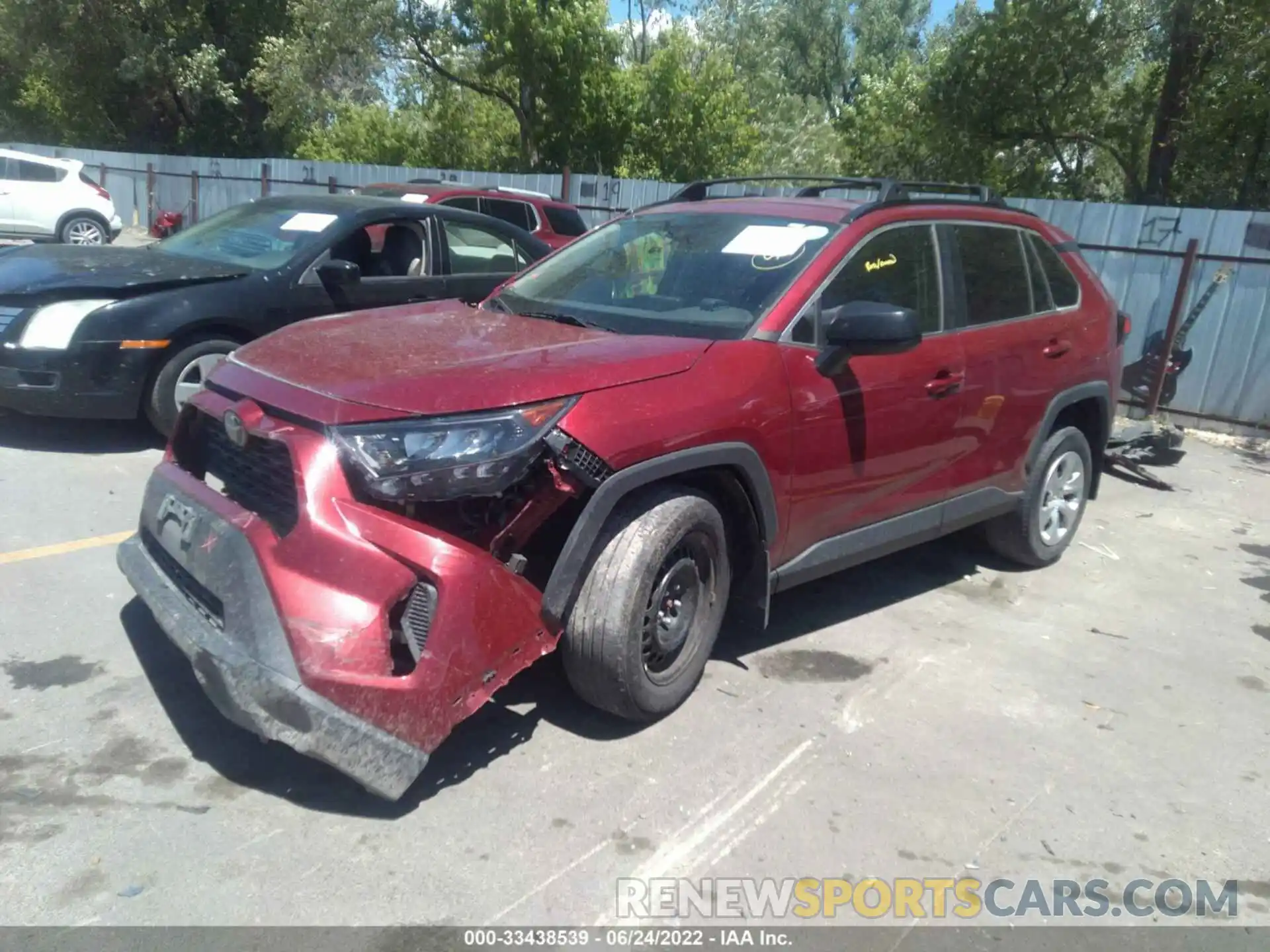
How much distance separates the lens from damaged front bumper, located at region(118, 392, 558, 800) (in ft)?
9.34

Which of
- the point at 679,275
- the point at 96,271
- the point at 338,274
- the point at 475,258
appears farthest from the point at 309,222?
the point at 679,275

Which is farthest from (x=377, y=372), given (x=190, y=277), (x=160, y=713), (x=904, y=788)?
(x=190, y=277)

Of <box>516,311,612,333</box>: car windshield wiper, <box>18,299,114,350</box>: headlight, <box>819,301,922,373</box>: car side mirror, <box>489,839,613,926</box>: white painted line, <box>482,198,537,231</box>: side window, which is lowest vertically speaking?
<box>489,839,613,926</box>: white painted line

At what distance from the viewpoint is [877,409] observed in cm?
425

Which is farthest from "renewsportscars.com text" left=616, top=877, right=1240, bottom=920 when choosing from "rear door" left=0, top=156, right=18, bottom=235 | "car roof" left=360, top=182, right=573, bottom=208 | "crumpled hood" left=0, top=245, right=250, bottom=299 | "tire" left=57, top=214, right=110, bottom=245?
"rear door" left=0, top=156, right=18, bottom=235

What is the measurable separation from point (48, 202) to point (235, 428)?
17.7m

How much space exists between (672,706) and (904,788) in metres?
0.82

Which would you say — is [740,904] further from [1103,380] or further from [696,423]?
[1103,380]

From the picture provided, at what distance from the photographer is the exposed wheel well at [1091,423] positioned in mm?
5684

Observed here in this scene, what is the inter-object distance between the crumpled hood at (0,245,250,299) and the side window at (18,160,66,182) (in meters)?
13.2

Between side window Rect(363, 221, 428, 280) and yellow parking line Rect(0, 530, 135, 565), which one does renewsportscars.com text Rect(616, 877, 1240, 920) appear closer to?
yellow parking line Rect(0, 530, 135, 565)

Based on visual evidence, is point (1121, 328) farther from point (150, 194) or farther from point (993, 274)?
point (150, 194)

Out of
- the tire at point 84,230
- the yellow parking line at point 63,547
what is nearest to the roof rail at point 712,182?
the yellow parking line at point 63,547

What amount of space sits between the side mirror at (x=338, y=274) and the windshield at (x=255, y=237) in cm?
29
